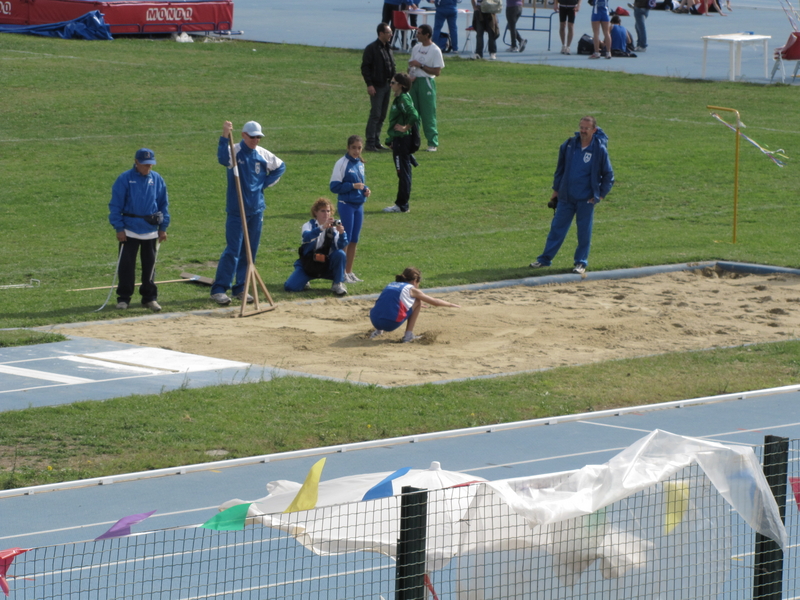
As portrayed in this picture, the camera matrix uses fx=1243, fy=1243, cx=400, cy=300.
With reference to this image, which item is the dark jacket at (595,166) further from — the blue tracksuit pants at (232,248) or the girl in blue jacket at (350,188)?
the blue tracksuit pants at (232,248)

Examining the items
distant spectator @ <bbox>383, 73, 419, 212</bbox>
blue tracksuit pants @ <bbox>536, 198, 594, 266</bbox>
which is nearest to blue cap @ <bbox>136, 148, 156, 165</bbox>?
blue tracksuit pants @ <bbox>536, 198, 594, 266</bbox>

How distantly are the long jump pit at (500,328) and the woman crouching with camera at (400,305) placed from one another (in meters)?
0.23

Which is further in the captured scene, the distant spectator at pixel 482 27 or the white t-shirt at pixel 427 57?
the distant spectator at pixel 482 27

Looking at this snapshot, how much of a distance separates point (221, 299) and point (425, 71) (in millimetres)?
10408

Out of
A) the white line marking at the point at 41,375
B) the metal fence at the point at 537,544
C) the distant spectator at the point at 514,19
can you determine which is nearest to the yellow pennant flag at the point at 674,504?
the metal fence at the point at 537,544

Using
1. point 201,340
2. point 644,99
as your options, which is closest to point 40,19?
point 644,99

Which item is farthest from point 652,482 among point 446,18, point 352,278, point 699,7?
point 699,7

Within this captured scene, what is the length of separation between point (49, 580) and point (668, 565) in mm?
3338

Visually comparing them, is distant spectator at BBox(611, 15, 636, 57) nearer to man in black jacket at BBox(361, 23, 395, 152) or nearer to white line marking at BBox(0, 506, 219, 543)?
man in black jacket at BBox(361, 23, 395, 152)

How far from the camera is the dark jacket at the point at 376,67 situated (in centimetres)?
2405

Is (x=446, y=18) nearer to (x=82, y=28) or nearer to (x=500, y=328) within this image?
(x=82, y=28)

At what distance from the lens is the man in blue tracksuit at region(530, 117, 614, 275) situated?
16.2 metres

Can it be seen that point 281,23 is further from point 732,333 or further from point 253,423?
point 253,423

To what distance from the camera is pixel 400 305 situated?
506 inches
